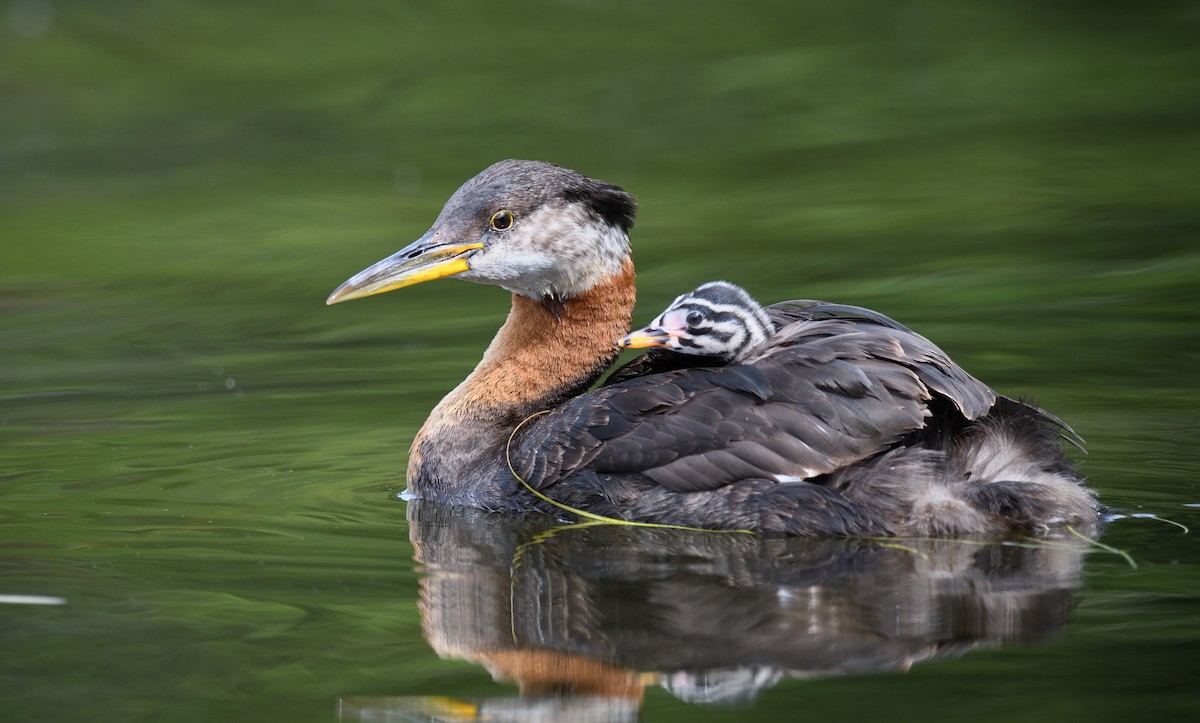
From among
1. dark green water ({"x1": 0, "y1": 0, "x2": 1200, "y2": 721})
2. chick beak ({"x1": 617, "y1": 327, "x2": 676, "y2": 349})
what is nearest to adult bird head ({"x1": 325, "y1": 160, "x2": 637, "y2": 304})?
chick beak ({"x1": 617, "y1": 327, "x2": 676, "y2": 349})

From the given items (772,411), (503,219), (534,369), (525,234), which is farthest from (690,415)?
(503,219)

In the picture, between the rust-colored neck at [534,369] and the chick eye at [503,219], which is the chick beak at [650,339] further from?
the chick eye at [503,219]

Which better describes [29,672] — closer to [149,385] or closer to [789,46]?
[149,385]

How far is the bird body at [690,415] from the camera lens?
6.41m

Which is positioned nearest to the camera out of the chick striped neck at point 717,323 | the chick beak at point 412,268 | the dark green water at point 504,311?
the dark green water at point 504,311

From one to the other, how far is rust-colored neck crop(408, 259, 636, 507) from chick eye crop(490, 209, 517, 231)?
15.5 inches

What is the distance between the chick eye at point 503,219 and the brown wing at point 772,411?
0.95 metres

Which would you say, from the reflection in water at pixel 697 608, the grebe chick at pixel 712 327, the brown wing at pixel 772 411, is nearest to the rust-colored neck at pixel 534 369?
the brown wing at pixel 772 411

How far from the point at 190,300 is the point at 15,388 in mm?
2124

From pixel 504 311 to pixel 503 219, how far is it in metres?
3.31

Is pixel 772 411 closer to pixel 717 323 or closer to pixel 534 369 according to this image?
pixel 717 323

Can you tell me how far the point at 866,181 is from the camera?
13.1 metres

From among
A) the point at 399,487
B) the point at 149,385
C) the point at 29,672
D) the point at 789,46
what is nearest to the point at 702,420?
the point at 399,487

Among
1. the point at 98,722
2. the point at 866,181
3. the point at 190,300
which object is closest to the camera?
the point at 98,722
